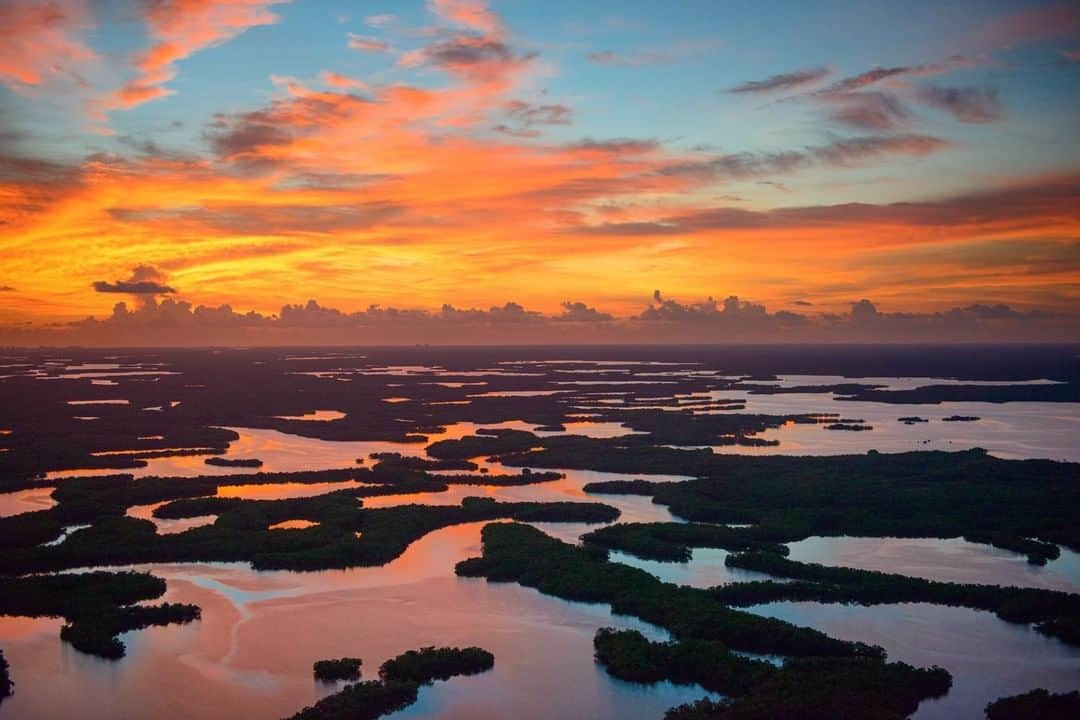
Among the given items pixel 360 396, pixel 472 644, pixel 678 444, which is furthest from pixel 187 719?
pixel 360 396

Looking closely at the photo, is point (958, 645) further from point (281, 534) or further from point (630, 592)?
point (281, 534)

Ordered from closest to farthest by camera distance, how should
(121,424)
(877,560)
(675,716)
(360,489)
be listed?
(675,716), (877,560), (360,489), (121,424)

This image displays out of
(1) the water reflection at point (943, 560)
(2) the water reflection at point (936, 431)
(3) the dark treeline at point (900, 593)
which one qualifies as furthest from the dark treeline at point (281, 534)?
(2) the water reflection at point (936, 431)

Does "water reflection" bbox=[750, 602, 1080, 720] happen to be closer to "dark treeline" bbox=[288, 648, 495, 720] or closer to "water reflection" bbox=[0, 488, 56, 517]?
"dark treeline" bbox=[288, 648, 495, 720]

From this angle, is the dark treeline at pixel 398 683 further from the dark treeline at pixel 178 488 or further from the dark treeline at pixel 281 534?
the dark treeline at pixel 178 488

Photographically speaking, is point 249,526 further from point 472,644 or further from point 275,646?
point 472,644

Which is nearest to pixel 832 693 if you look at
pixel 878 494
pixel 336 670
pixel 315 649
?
pixel 336 670
